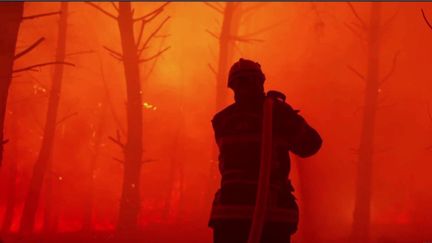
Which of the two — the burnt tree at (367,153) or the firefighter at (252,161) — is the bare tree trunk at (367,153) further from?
the firefighter at (252,161)

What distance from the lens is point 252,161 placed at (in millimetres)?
2654

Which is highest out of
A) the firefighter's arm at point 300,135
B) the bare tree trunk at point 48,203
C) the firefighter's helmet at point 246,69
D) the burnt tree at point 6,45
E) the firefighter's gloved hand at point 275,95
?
the burnt tree at point 6,45

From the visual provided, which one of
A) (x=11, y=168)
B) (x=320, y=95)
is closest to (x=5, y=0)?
(x=320, y=95)

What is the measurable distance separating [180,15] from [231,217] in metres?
23.3

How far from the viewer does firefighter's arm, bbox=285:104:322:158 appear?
265cm

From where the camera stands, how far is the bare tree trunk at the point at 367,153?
37.4 feet

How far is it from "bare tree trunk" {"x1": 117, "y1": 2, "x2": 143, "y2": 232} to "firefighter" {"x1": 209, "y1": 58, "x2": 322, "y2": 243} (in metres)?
7.02

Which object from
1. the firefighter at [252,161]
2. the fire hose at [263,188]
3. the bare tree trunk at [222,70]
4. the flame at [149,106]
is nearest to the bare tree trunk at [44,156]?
the bare tree trunk at [222,70]

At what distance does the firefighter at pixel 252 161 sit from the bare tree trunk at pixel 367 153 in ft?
28.8

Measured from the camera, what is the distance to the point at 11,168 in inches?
1100

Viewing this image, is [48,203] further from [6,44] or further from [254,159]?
[254,159]

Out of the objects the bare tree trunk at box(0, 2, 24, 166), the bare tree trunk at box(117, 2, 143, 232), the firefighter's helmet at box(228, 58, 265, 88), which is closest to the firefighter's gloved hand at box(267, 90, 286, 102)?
the firefighter's helmet at box(228, 58, 265, 88)

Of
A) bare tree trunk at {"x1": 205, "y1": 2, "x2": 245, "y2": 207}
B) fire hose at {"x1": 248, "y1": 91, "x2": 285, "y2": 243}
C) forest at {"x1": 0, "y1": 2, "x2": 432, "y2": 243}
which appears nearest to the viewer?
fire hose at {"x1": 248, "y1": 91, "x2": 285, "y2": 243}

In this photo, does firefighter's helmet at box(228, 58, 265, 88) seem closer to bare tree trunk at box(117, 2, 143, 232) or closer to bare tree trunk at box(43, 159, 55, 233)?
bare tree trunk at box(117, 2, 143, 232)
